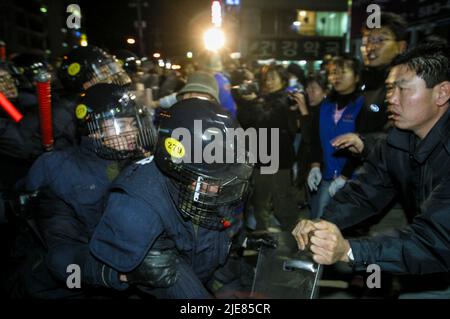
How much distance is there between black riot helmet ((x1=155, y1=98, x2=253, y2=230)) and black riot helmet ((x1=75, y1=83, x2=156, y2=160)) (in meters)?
0.58

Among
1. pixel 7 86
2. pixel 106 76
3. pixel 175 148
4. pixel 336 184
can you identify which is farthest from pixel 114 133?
pixel 336 184

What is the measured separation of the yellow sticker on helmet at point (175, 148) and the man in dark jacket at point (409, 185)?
835mm

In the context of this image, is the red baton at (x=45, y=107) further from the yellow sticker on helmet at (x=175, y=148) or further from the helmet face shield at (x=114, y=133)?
the yellow sticker on helmet at (x=175, y=148)

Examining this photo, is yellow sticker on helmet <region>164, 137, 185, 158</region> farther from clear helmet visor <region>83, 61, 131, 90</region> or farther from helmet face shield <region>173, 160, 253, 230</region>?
clear helmet visor <region>83, 61, 131, 90</region>

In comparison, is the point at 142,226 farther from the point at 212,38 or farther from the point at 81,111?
the point at 212,38

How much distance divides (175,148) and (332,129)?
97.3 inches

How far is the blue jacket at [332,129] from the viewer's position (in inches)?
143

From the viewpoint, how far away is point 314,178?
4.07 metres

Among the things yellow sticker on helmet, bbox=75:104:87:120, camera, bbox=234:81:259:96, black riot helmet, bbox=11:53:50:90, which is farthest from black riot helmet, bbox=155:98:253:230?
black riot helmet, bbox=11:53:50:90

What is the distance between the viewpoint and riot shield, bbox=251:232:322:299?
6.73 feet

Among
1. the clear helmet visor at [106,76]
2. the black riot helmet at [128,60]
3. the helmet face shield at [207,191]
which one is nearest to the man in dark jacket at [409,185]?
the helmet face shield at [207,191]

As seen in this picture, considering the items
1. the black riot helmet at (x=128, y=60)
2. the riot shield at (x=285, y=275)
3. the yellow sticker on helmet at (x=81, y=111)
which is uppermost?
the black riot helmet at (x=128, y=60)
